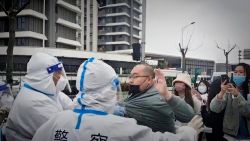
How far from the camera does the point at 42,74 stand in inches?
144

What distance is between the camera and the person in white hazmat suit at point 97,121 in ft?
7.42

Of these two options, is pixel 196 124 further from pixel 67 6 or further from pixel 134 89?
pixel 67 6

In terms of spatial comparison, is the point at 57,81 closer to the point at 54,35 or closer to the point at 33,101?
the point at 33,101

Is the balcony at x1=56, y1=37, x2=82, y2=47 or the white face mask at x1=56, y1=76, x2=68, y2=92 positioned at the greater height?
the balcony at x1=56, y1=37, x2=82, y2=47

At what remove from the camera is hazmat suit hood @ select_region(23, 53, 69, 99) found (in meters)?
3.60

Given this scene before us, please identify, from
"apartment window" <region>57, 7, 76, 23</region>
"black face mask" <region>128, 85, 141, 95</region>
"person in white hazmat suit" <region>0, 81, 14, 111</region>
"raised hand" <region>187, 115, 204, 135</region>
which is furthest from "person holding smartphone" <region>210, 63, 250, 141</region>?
"apartment window" <region>57, 7, 76, 23</region>

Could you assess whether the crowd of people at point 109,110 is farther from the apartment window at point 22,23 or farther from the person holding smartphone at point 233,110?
the apartment window at point 22,23

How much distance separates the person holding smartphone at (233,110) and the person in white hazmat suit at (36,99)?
202cm

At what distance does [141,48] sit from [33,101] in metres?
8.93

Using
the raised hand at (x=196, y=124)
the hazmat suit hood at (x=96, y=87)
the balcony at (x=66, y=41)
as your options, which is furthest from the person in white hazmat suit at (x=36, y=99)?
the balcony at (x=66, y=41)

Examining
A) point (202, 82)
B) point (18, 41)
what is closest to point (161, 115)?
point (202, 82)

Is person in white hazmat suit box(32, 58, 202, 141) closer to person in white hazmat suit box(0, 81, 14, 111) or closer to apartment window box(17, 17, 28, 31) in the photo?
person in white hazmat suit box(0, 81, 14, 111)

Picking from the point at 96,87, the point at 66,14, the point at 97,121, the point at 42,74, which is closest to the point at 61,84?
the point at 42,74

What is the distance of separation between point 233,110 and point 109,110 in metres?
2.53
